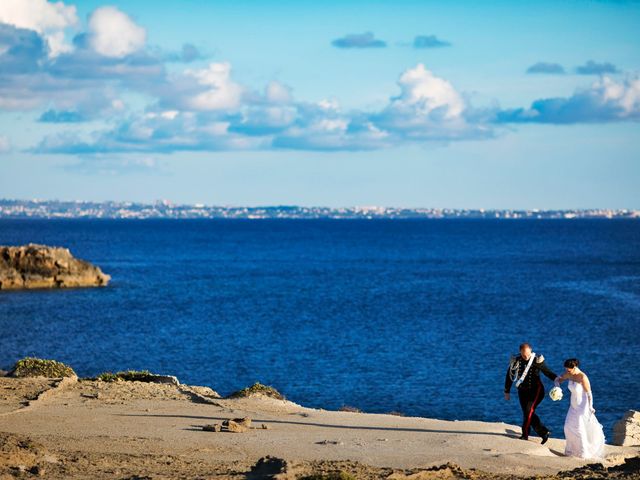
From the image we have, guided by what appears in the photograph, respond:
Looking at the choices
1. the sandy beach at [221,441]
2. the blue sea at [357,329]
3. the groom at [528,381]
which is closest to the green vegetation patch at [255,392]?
the sandy beach at [221,441]

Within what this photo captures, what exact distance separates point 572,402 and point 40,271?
7519 cm

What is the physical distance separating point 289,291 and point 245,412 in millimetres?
66815

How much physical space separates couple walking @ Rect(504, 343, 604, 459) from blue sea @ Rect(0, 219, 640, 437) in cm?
1204

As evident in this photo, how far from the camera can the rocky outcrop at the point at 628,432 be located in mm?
19859

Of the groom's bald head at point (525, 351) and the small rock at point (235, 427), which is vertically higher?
the groom's bald head at point (525, 351)

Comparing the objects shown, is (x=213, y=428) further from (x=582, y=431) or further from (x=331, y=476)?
(x=582, y=431)

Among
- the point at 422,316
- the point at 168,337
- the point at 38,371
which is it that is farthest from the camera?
the point at 422,316

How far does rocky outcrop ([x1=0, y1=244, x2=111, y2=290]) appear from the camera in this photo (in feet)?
281

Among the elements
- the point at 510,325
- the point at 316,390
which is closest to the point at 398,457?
the point at 316,390

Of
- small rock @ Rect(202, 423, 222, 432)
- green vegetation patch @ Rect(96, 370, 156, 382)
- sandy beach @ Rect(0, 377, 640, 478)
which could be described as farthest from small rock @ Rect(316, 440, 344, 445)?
green vegetation patch @ Rect(96, 370, 156, 382)

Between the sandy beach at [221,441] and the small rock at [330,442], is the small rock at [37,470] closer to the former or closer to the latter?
the sandy beach at [221,441]

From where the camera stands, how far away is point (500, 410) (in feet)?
110

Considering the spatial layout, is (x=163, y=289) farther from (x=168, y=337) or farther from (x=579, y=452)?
(x=579, y=452)

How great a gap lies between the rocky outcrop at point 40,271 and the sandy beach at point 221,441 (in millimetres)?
65824
